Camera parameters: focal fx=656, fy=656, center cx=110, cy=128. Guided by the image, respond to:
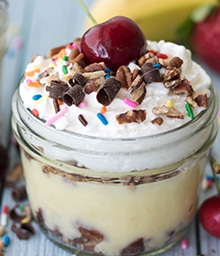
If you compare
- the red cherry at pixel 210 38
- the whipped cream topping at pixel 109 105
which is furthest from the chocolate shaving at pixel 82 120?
the red cherry at pixel 210 38

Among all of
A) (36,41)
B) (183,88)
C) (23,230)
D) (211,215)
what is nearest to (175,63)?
(183,88)

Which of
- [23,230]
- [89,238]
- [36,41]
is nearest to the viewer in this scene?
[89,238]

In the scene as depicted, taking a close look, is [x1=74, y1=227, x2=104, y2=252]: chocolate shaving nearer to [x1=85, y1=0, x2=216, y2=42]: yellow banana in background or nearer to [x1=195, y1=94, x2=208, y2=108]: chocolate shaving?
[x1=195, y1=94, x2=208, y2=108]: chocolate shaving

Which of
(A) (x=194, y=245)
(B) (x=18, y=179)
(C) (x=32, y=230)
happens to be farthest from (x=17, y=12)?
(A) (x=194, y=245)

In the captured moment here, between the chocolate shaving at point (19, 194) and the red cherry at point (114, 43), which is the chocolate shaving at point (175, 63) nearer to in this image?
the red cherry at point (114, 43)

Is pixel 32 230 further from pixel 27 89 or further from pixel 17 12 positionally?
pixel 17 12

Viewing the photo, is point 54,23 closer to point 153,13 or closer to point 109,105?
point 153,13
